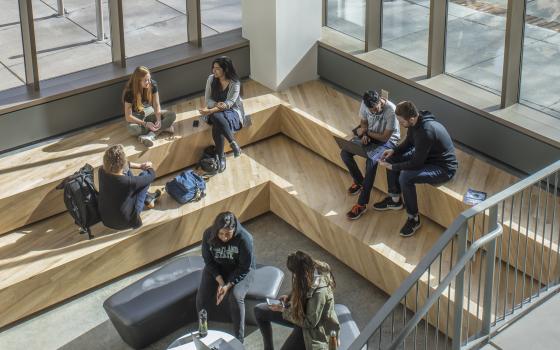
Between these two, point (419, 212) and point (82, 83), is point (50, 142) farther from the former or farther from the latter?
point (419, 212)

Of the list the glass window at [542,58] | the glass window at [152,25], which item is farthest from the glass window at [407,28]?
the glass window at [152,25]

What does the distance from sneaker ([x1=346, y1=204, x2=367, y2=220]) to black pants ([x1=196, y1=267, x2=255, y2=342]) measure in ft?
4.83

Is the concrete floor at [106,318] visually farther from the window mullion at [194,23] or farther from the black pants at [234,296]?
the window mullion at [194,23]

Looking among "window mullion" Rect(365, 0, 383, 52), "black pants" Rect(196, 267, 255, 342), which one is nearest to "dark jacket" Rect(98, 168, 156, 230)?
"black pants" Rect(196, 267, 255, 342)

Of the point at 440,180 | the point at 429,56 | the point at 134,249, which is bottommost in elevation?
the point at 134,249

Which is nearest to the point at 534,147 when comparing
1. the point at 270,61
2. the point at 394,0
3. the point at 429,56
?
the point at 429,56

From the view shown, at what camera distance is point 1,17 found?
9438 millimetres

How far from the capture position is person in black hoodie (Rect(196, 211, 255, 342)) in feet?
23.8

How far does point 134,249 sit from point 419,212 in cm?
273

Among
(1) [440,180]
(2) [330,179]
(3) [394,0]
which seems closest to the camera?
(1) [440,180]

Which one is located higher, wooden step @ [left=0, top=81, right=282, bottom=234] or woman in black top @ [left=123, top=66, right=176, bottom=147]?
woman in black top @ [left=123, top=66, right=176, bottom=147]

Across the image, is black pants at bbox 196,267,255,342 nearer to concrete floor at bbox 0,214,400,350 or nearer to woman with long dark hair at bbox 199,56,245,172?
concrete floor at bbox 0,214,400,350

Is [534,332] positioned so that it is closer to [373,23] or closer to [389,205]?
[389,205]

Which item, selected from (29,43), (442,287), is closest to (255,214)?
(29,43)
